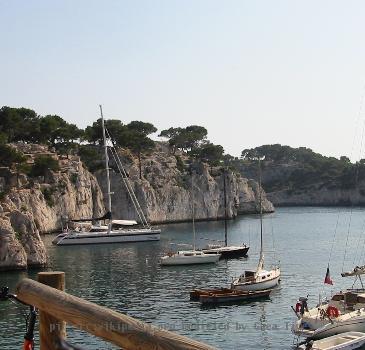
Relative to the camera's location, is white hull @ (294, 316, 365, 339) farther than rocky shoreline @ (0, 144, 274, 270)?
No

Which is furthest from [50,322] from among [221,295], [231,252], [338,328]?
[231,252]

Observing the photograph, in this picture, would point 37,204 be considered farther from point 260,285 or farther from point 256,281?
point 260,285

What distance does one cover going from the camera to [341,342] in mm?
27516

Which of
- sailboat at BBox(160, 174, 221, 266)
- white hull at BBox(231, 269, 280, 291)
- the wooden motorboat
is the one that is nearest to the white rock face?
sailboat at BBox(160, 174, 221, 266)

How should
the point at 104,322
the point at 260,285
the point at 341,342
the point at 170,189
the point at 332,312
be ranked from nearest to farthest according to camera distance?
1. the point at 104,322
2. the point at 341,342
3. the point at 332,312
4. the point at 260,285
5. the point at 170,189

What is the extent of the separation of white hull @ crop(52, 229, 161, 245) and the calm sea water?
5.82ft

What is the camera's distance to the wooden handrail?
411cm

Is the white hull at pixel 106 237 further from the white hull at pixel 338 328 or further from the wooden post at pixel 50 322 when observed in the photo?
the wooden post at pixel 50 322

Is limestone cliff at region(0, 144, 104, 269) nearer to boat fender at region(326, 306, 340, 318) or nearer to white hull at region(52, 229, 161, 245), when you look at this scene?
white hull at region(52, 229, 161, 245)

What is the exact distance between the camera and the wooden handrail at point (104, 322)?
4105 mm

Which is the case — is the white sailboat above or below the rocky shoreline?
below

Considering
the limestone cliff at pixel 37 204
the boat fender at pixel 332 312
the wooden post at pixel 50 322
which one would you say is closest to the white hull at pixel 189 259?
the limestone cliff at pixel 37 204

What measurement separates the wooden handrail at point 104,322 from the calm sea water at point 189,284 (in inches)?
909

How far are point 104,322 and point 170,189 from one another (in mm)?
128008
